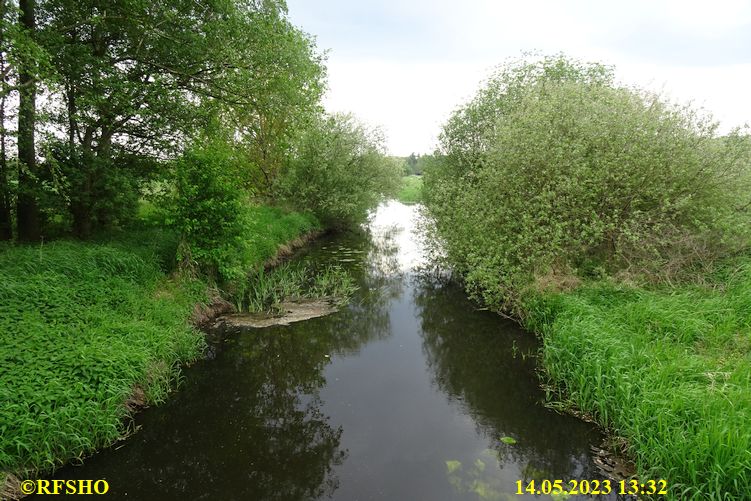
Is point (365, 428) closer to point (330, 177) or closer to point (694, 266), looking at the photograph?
point (694, 266)

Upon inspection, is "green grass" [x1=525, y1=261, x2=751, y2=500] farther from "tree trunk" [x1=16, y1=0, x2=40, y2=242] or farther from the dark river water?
"tree trunk" [x1=16, y1=0, x2=40, y2=242]

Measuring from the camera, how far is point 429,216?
18219 millimetres

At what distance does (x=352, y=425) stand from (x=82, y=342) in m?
5.55

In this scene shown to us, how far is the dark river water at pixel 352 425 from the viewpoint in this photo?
248 inches

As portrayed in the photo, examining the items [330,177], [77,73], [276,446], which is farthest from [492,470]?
[330,177]

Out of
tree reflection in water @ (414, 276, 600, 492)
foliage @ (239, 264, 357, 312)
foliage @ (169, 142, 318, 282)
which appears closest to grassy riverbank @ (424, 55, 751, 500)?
tree reflection in water @ (414, 276, 600, 492)

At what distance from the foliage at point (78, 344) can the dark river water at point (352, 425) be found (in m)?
0.52

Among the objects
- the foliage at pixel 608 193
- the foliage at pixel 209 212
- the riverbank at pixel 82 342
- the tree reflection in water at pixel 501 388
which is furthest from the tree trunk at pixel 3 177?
the foliage at pixel 608 193

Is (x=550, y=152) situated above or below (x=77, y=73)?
below

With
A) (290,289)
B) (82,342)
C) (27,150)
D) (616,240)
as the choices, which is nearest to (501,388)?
(616,240)

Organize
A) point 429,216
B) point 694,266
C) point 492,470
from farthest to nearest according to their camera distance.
A: point 429,216
point 694,266
point 492,470

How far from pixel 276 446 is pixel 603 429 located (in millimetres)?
6170

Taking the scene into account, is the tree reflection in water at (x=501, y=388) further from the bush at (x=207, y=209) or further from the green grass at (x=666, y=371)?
the bush at (x=207, y=209)

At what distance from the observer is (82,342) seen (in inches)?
305
